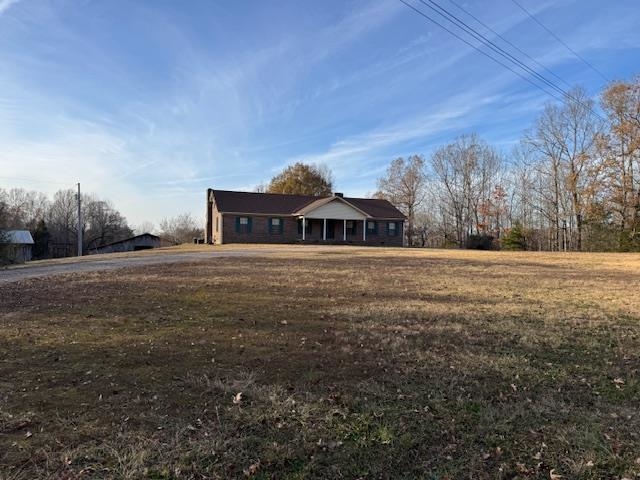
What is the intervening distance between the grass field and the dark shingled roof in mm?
30776

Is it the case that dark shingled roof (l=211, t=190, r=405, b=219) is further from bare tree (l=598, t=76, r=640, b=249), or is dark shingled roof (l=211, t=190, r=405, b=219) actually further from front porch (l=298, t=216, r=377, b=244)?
bare tree (l=598, t=76, r=640, b=249)

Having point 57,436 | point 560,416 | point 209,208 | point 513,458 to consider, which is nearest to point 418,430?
point 513,458

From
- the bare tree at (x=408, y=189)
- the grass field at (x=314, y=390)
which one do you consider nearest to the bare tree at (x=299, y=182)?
the bare tree at (x=408, y=189)

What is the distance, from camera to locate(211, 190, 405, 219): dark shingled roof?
38.5 meters

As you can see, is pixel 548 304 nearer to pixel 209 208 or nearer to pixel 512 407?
pixel 512 407

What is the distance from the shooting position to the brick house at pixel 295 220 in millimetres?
38281

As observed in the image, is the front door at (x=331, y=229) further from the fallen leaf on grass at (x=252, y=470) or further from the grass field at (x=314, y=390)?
the fallen leaf on grass at (x=252, y=470)

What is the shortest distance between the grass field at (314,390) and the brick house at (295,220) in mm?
30306

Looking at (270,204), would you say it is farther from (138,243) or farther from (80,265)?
(80,265)

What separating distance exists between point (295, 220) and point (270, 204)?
8.79 ft

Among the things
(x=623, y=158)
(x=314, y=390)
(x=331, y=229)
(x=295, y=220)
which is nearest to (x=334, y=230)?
(x=331, y=229)


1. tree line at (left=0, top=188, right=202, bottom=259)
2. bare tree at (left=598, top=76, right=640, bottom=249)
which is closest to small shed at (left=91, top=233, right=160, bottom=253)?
tree line at (left=0, top=188, right=202, bottom=259)

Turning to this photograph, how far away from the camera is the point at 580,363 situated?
487 centimetres

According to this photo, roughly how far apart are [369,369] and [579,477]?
2107 millimetres
